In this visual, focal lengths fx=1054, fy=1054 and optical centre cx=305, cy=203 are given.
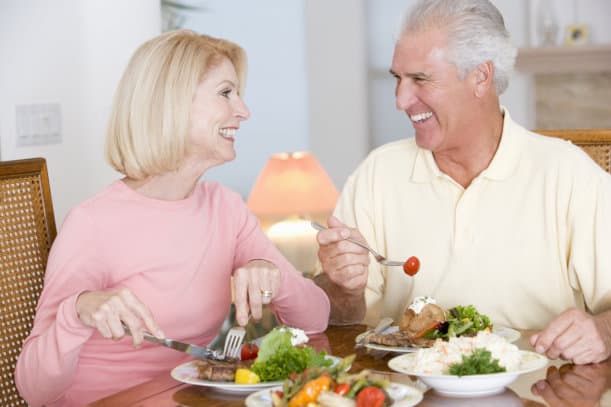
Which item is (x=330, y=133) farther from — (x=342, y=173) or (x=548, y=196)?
(x=548, y=196)

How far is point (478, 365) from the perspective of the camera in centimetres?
156

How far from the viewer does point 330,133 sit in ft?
19.0

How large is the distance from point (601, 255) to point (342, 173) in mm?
3697

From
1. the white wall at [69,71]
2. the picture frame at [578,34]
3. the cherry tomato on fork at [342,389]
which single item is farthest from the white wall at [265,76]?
the cherry tomato on fork at [342,389]

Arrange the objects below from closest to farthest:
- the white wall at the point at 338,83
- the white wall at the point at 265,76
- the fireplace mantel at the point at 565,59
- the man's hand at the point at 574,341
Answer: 1. the man's hand at the point at 574,341
2. the white wall at the point at 265,76
3. the fireplace mantel at the point at 565,59
4. the white wall at the point at 338,83

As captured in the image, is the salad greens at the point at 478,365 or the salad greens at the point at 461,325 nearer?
the salad greens at the point at 478,365

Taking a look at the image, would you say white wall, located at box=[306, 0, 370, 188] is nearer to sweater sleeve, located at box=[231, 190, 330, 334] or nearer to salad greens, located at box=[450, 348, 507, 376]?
sweater sleeve, located at box=[231, 190, 330, 334]

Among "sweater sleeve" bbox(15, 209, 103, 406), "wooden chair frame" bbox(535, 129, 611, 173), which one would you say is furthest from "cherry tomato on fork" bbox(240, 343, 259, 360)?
"wooden chair frame" bbox(535, 129, 611, 173)

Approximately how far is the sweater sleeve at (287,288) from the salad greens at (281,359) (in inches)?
16.5

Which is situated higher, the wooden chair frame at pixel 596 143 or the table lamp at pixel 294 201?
the wooden chair frame at pixel 596 143

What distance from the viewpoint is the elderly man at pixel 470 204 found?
2.19 meters

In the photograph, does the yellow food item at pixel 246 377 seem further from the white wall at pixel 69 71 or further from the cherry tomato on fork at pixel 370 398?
the white wall at pixel 69 71

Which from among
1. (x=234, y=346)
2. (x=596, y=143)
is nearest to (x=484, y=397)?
(x=234, y=346)

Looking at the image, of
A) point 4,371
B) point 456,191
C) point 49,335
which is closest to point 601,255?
point 456,191
